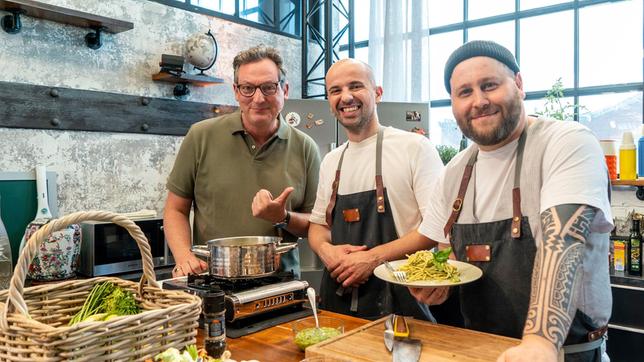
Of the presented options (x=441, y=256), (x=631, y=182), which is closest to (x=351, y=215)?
(x=441, y=256)

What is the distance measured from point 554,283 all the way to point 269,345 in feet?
2.54

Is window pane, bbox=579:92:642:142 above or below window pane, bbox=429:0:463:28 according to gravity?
below

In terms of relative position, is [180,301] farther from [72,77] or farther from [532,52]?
[532,52]

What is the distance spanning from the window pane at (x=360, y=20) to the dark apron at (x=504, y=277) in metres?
5.63

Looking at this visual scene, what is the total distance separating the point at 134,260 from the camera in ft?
13.2

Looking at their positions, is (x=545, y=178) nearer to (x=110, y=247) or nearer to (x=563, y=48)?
→ (x=110, y=247)

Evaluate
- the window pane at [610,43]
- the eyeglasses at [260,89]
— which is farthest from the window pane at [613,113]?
the eyeglasses at [260,89]

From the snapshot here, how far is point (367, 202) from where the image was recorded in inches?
82.7

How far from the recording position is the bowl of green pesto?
4.59 ft

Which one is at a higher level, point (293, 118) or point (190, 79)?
point (190, 79)

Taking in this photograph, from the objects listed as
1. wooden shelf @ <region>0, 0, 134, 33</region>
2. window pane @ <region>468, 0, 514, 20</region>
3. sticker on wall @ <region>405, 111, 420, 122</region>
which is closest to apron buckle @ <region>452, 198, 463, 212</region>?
sticker on wall @ <region>405, 111, 420, 122</region>

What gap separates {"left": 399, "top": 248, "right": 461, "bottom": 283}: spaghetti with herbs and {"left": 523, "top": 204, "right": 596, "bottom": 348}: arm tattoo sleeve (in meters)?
0.28

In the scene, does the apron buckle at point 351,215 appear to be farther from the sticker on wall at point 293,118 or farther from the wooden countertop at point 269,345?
the sticker on wall at point 293,118

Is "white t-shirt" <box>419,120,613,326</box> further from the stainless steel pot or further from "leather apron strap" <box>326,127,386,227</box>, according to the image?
the stainless steel pot
